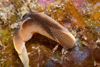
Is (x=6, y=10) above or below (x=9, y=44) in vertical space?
above

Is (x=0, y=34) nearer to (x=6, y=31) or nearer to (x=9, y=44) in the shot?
(x=6, y=31)

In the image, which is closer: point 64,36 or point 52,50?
point 64,36

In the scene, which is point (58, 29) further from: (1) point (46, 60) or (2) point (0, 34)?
(2) point (0, 34)

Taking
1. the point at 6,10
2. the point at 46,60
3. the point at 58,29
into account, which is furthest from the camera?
the point at 46,60

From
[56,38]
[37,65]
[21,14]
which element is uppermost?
[21,14]

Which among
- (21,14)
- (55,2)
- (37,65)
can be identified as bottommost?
(37,65)

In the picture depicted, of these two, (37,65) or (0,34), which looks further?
(37,65)

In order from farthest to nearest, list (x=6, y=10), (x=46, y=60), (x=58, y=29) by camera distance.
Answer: (x=46, y=60) → (x=6, y=10) → (x=58, y=29)

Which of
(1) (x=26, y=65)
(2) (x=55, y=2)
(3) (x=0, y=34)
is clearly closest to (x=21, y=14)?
(3) (x=0, y=34)

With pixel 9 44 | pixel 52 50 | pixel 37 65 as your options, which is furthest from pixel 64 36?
pixel 9 44
